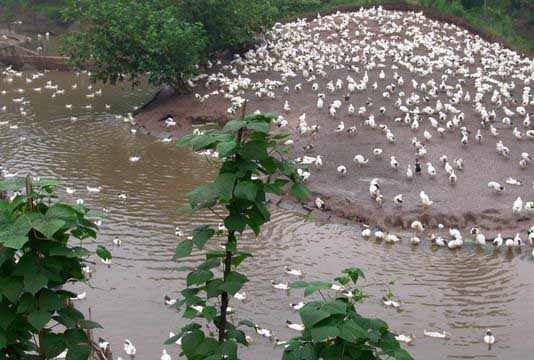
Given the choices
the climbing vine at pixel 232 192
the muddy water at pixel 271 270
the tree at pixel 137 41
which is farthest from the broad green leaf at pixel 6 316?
the tree at pixel 137 41

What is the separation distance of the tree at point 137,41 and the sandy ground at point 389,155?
4.18 ft

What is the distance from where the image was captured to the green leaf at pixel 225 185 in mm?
3271

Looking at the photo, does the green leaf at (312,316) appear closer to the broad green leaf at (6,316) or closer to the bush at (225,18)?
the broad green leaf at (6,316)

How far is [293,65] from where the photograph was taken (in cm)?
2183

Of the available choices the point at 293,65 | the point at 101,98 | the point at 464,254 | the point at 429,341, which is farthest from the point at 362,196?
the point at 101,98

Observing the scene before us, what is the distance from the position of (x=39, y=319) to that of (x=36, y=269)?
222 mm

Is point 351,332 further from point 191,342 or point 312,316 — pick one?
point 191,342

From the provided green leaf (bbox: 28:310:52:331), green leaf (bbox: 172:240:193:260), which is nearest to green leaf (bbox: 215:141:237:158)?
green leaf (bbox: 172:240:193:260)

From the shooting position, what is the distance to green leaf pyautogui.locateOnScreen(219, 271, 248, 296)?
3.44m

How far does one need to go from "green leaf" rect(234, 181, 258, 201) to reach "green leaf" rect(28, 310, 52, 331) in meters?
1.01

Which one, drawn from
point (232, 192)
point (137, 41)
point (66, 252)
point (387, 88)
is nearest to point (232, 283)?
point (232, 192)

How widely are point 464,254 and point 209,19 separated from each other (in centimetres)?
1212

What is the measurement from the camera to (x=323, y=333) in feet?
10.3

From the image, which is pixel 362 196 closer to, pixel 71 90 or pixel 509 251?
pixel 509 251
